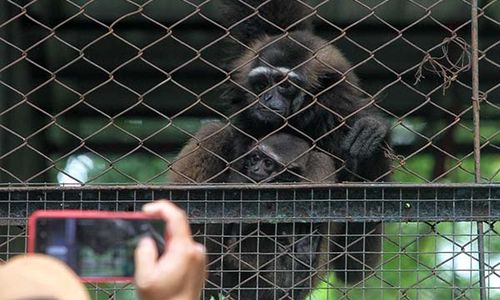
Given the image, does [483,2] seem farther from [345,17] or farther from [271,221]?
[271,221]

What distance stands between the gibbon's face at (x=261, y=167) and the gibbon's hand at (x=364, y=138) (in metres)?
0.37

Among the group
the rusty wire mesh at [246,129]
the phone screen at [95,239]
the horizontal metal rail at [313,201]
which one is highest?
the phone screen at [95,239]

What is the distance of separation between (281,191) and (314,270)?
0.47m

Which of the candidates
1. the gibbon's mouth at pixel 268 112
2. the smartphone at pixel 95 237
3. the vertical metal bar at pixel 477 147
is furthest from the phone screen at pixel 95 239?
the gibbon's mouth at pixel 268 112

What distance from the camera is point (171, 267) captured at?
1816 mm

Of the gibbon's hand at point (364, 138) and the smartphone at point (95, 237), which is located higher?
the smartphone at point (95, 237)

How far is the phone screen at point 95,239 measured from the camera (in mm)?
1915

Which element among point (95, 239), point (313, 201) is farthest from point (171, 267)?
point (313, 201)

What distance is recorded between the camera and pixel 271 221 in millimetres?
4406

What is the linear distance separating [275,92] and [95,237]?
140 inches

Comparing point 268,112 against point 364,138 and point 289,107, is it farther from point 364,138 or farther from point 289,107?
point 364,138

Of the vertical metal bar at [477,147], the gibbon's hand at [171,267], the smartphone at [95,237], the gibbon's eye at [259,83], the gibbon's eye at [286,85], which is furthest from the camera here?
the gibbon's eye at [259,83]

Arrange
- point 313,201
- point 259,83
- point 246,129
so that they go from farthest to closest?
1. point 259,83
2. point 246,129
3. point 313,201

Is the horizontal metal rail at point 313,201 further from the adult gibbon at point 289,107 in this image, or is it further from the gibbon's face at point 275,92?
the gibbon's face at point 275,92
